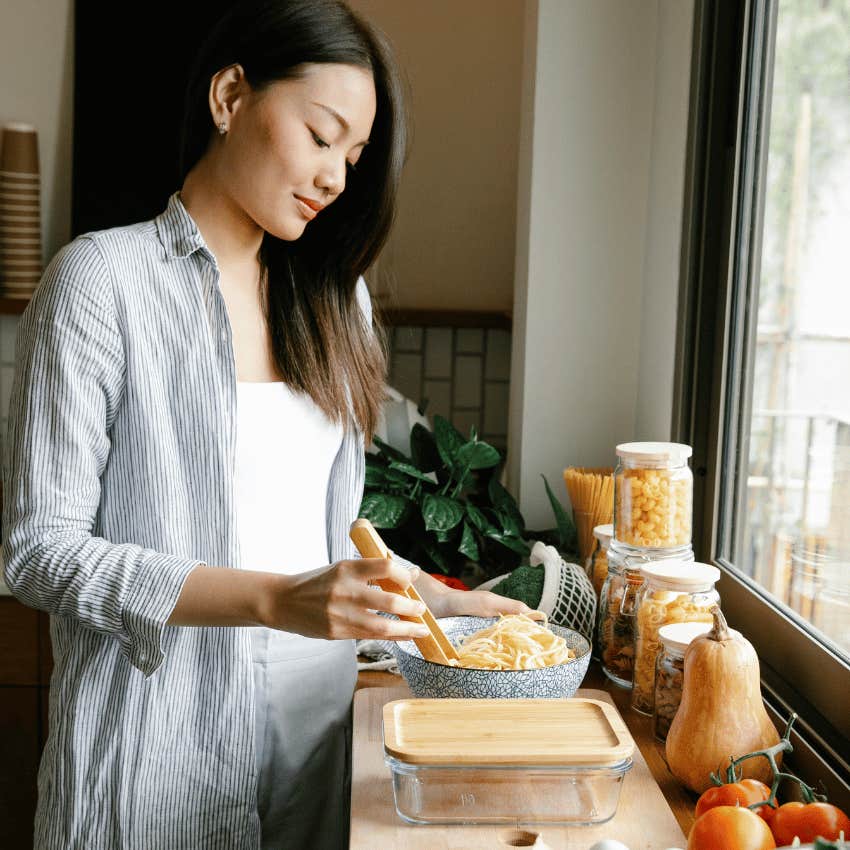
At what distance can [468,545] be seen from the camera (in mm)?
1857

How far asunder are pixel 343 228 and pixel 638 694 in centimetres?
71

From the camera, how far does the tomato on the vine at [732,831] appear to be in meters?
0.83

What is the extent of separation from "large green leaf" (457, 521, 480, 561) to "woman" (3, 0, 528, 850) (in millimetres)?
527

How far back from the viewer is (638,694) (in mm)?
1329

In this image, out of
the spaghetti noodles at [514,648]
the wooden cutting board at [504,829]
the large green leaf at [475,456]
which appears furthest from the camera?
the large green leaf at [475,456]

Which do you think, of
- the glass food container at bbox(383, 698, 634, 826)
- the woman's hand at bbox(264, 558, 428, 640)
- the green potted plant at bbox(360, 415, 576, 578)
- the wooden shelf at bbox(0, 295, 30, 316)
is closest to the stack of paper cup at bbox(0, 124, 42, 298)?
the wooden shelf at bbox(0, 295, 30, 316)

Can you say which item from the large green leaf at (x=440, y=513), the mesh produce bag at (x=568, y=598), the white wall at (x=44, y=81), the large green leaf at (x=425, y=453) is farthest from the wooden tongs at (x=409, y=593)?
the white wall at (x=44, y=81)

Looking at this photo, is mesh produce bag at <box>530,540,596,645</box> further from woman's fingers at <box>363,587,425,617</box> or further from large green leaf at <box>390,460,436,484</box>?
woman's fingers at <box>363,587,425,617</box>

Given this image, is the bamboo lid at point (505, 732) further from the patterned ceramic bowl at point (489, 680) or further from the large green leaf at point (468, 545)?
the large green leaf at point (468, 545)

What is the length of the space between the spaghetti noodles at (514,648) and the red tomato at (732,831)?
33 centimetres

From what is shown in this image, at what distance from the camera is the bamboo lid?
924mm

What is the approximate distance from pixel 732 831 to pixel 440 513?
3.51ft

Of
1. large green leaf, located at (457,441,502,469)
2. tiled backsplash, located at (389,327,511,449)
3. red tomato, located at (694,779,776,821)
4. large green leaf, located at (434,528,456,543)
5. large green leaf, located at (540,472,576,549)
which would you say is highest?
tiled backsplash, located at (389,327,511,449)

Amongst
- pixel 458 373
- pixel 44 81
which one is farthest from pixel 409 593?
pixel 44 81
